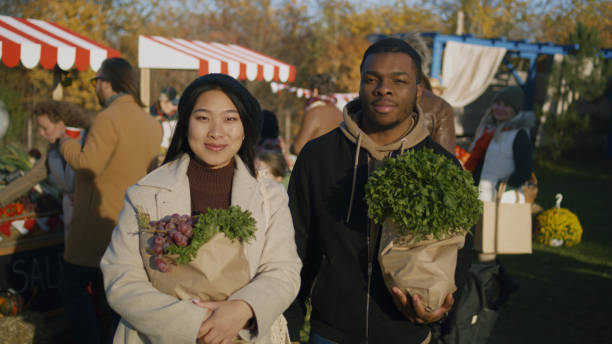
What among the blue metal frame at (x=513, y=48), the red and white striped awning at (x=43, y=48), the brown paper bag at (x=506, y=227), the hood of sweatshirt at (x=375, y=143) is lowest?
the brown paper bag at (x=506, y=227)

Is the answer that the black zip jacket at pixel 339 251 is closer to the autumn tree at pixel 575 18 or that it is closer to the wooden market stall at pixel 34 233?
the wooden market stall at pixel 34 233

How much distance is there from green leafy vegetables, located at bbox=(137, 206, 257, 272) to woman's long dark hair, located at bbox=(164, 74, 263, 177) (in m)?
0.44

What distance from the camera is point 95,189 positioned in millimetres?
3834

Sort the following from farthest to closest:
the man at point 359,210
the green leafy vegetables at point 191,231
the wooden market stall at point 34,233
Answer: the wooden market stall at point 34,233 < the man at point 359,210 < the green leafy vegetables at point 191,231

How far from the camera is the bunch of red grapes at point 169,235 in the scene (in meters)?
1.79

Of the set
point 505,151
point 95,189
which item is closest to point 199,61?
point 95,189

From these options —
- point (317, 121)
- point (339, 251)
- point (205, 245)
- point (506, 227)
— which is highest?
point (317, 121)

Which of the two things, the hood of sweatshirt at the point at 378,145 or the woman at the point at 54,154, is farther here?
the woman at the point at 54,154

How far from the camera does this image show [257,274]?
2080 millimetres

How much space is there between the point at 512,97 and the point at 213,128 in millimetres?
4036

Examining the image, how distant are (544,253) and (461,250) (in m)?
6.49

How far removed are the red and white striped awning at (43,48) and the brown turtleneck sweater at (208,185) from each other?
12.1 feet

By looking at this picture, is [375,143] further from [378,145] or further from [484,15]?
[484,15]

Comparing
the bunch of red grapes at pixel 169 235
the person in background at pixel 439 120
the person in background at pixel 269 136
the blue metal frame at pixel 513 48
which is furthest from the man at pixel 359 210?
the blue metal frame at pixel 513 48
